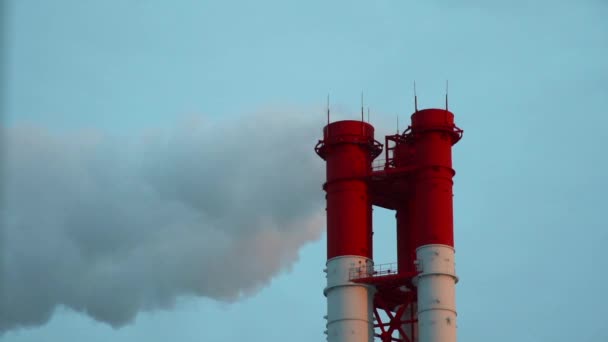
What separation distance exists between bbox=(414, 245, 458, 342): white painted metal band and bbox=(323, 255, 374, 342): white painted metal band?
4.05 meters

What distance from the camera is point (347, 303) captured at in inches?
5049

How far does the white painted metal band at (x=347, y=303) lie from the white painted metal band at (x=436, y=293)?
13.3 feet

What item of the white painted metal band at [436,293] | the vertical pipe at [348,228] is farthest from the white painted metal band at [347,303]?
the white painted metal band at [436,293]

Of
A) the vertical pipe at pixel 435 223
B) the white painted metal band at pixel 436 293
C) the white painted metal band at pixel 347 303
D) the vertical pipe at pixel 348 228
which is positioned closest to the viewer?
the white painted metal band at pixel 436 293

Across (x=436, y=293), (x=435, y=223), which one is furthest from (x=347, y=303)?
(x=435, y=223)

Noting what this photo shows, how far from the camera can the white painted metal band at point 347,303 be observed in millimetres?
127250

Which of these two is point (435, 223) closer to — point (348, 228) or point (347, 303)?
point (348, 228)

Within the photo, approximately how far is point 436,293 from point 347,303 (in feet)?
22.0

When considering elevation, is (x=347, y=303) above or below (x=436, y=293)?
above

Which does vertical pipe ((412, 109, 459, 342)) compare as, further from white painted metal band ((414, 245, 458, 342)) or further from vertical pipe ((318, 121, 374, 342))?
vertical pipe ((318, 121, 374, 342))

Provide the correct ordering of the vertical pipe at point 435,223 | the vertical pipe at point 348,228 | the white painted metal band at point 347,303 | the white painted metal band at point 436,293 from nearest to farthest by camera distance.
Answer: the white painted metal band at point 436,293, the vertical pipe at point 435,223, the white painted metal band at point 347,303, the vertical pipe at point 348,228

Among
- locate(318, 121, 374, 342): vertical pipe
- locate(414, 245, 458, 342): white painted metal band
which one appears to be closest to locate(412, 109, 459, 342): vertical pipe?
locate(414, 245, 458, 342): white painted metal band

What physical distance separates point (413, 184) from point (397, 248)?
5.91 metres

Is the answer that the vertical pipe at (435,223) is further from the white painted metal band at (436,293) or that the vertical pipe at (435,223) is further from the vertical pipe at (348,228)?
the vertical pipe at (348,228)
